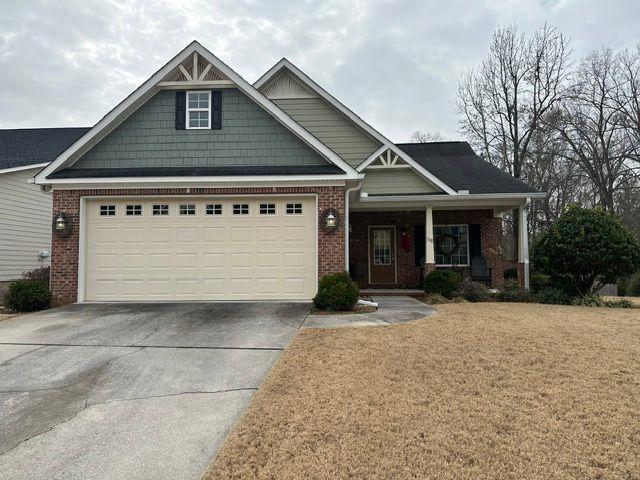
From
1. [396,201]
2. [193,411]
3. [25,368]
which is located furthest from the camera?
[396,201]

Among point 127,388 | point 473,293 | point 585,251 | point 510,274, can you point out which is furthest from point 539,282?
point 127,388

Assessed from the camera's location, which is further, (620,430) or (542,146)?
(542,146)

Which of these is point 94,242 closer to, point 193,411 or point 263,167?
point 263,167

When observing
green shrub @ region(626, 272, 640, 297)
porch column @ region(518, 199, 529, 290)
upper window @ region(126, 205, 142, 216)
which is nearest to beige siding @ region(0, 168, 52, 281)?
upper window @ region(126, 205, 142, 216)

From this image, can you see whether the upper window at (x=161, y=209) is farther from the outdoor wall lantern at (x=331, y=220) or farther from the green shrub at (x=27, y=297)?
the outdoor wall lantern at (x=331, y=220)

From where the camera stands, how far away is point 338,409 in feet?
11.8

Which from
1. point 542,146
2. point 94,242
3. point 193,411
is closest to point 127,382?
point 193,411

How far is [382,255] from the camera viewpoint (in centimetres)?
1400

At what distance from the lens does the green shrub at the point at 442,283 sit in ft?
36.9

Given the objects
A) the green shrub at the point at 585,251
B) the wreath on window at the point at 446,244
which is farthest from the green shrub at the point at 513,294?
the wreath on window at the point at 446,244

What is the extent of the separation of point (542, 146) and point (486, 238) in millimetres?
12994

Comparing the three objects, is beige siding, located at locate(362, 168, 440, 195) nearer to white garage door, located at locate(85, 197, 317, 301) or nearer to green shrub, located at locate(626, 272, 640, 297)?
white garage door, located at locate(85, 197, 317, 301)

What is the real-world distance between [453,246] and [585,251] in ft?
13.4

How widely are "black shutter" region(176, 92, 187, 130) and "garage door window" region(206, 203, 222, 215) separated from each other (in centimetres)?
219
